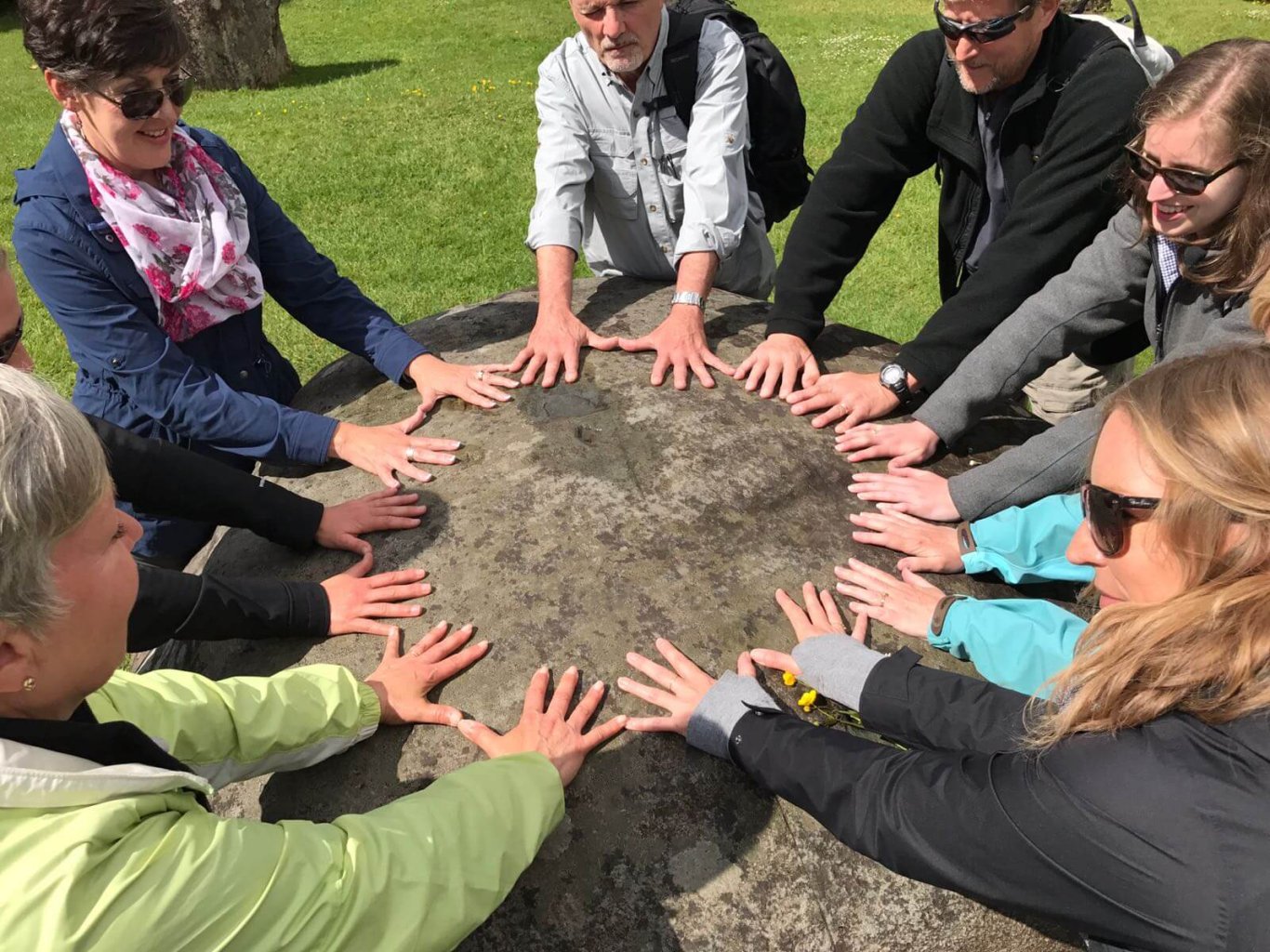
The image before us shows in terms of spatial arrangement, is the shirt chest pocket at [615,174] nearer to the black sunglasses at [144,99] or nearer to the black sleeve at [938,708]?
the black sunglasses at [144,99]

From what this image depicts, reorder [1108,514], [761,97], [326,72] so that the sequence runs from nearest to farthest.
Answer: [1108,514] < [761,97] < [326,72]

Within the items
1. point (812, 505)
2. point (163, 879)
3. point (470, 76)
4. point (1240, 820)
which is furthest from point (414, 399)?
point (470, 76)

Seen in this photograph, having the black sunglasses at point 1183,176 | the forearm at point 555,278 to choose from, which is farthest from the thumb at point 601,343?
the black sunglasses at point 1183,176

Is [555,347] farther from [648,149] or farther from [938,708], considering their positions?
[938,708]

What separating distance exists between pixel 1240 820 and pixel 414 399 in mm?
2610

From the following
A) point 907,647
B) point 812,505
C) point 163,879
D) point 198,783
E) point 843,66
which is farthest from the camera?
point 843,66

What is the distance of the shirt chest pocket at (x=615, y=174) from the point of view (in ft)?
12.8

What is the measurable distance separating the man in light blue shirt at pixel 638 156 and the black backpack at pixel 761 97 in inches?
1.8

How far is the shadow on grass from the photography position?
15.3 m

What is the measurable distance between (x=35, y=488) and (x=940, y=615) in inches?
77.8

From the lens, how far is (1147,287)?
3.02 meters

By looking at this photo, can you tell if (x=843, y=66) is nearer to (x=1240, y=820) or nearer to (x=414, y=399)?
(x=414, y=399)

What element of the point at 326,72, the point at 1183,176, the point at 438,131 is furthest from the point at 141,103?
the point at 326,72

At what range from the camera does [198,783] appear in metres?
1.71
